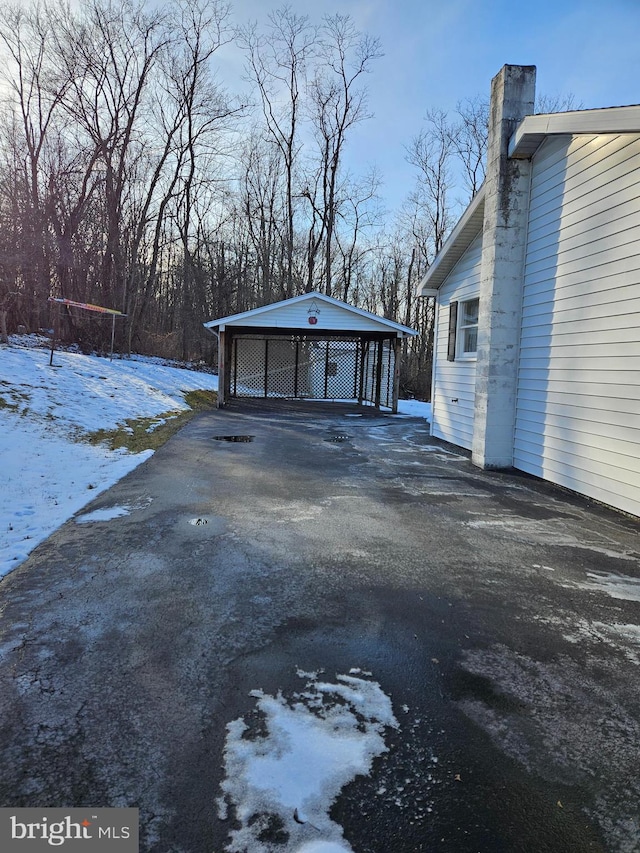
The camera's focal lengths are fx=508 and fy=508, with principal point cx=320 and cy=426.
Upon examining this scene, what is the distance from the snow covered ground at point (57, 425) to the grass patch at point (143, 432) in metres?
0.21

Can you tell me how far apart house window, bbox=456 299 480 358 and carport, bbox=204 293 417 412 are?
542 cm

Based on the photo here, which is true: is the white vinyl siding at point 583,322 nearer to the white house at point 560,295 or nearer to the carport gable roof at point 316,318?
the white house at point 560,295

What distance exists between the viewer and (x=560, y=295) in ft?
19.8

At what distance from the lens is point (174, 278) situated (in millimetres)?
27484

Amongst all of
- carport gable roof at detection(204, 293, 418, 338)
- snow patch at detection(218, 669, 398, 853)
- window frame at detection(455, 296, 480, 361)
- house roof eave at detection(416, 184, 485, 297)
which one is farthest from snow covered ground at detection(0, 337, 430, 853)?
Result: house roof eave at detection(416, 184, 485, 297)

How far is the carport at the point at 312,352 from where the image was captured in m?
14.7

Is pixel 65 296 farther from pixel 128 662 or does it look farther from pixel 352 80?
pixel 128 662

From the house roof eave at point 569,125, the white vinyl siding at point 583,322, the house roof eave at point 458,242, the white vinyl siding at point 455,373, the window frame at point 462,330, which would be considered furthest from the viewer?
the window frame at point 462,330

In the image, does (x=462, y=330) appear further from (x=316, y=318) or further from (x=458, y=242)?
(x=316, y=318)

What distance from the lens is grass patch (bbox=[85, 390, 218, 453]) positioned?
7.93 metres

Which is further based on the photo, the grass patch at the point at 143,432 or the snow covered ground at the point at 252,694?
the grass patch at the point at 143,432

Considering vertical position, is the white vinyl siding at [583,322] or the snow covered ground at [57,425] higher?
the white vinyl siding at [583,322]

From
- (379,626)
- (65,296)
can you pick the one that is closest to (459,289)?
(379,626)

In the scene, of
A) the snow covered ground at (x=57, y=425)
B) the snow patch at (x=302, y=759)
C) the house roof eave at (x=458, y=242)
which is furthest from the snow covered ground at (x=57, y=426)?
the house roof eave at (x=458, y=242)
